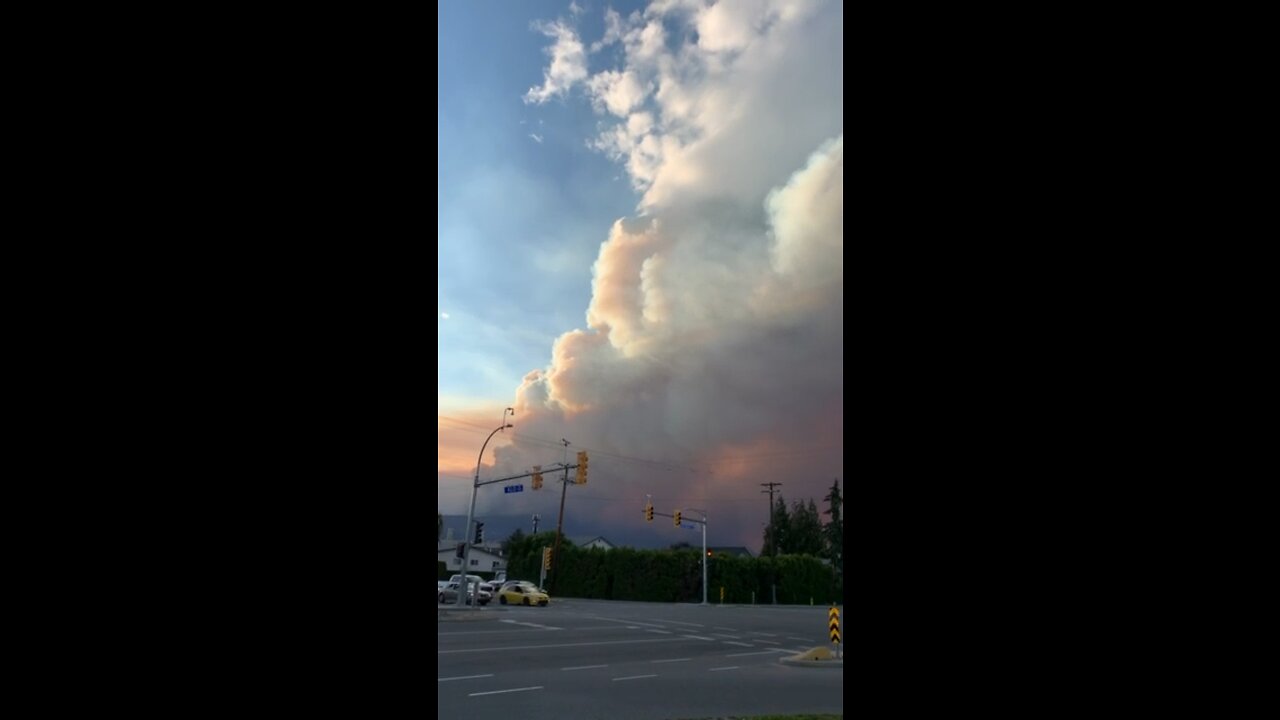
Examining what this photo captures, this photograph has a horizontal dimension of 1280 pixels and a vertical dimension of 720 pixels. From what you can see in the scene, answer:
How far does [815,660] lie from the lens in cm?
1370

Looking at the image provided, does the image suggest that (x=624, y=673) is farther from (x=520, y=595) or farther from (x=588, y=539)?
(x=588, y=539)

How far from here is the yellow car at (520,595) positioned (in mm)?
32406

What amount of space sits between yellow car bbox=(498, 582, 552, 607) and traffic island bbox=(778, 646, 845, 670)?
19623 mm

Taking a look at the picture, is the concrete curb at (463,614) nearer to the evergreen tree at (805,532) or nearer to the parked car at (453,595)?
the parked car at (453,595)

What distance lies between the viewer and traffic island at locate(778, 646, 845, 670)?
13445mm

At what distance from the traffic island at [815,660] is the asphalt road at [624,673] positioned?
1.06ft

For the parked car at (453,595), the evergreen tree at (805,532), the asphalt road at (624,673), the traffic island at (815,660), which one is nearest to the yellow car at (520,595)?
the parked car at (453,595)

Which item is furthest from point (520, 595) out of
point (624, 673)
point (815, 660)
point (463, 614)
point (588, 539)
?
point (588, 539)

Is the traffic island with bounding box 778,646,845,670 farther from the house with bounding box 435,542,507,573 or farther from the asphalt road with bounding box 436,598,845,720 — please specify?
the house with bounding box 435,542,507,573

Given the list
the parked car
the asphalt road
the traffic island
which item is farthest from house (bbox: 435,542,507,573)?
the traffic island
